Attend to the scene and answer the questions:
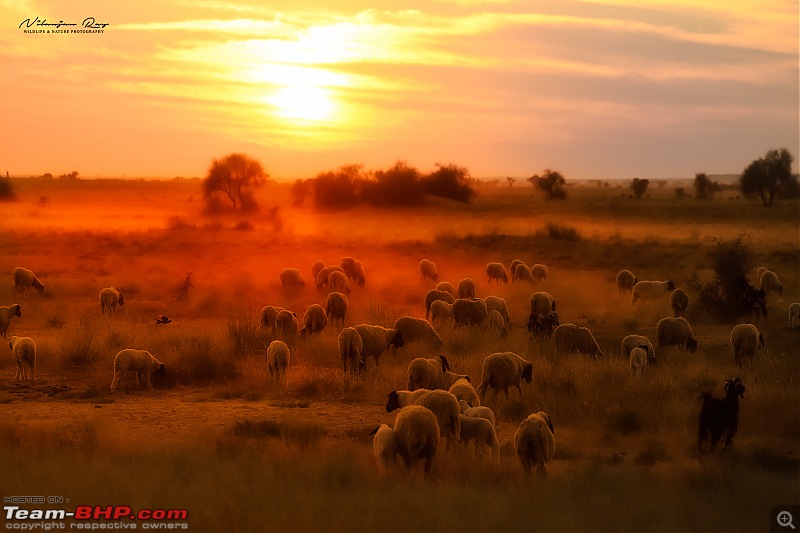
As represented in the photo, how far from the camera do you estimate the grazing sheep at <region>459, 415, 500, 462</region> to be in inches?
361

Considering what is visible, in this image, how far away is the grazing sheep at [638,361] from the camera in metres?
13.7

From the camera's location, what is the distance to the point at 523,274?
28125 millimetres

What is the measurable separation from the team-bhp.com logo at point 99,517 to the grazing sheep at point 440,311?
39.8 feet

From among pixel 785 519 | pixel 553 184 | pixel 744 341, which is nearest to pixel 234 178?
pixel 553 184

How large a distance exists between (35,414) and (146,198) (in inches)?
3313

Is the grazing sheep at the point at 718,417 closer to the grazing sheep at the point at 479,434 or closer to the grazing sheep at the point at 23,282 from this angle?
the grazing sheep at the point at 479,434

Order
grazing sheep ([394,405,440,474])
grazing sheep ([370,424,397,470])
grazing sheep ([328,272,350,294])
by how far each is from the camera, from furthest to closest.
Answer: grazing sheep ([328,272,350,294])
grazing sheep ([370,424,397,470])
grazing sheep ([394,405,440,474])

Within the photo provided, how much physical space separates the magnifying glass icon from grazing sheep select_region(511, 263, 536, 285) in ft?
65.8

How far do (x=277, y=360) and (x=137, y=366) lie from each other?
239cm

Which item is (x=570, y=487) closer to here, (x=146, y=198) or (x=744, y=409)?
(x=744, y=409)

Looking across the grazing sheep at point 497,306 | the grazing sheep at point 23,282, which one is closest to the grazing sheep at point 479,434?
the grazing sheep at point 497,306

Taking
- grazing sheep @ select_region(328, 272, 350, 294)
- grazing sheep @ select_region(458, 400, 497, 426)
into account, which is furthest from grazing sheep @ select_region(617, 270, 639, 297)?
grazing sheep @ select_region(458, 400, 497, 426)

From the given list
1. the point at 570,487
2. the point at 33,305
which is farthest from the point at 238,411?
the point at 33,305

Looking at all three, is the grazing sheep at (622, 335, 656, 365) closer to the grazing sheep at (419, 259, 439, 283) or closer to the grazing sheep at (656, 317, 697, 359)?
the grazing sheep at (656, 317, 697, 359)
